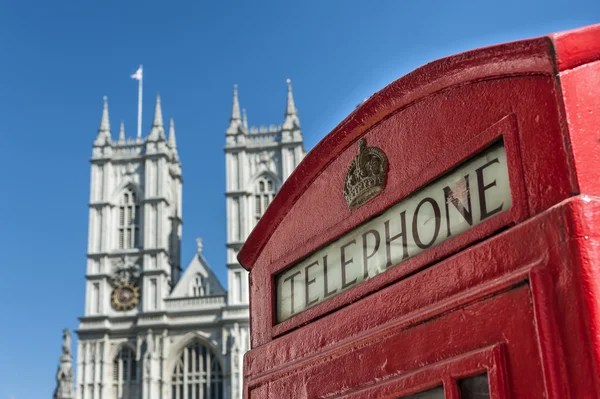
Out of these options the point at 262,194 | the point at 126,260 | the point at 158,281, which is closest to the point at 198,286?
the point at 158,281

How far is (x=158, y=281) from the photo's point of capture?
1127 inches

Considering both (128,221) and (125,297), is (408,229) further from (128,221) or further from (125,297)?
(128,221)

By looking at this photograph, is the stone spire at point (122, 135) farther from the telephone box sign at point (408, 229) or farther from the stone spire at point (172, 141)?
the telephone box sign at point (408, 229)

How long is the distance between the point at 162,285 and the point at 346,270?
27.7 meters

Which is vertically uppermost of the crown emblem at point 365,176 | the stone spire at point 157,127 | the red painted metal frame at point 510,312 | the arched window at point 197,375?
the stone spire at point 157,127

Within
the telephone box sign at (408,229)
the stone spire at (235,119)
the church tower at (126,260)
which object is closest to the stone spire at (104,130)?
the church tower at (126,260)

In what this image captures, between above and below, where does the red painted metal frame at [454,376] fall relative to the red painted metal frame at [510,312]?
below

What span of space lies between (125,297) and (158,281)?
4.40ft

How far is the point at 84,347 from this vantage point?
92.1ft

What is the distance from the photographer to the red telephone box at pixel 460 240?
1.04 m

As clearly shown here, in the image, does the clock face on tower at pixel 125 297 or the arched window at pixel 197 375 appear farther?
the clock face on tower at pixel 125 297

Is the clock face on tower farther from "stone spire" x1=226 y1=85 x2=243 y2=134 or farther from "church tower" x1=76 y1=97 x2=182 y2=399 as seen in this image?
"stone spire" x1=226 y1=85 x2=243 y2=134

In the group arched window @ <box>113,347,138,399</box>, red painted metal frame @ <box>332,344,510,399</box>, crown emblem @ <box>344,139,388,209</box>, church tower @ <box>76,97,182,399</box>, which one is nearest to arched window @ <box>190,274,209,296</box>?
church tower @ <box>76,97,182,399</box>

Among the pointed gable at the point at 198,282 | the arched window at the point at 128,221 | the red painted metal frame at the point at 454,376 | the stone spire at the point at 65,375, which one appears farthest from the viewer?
the arched window at the point at 128,221
